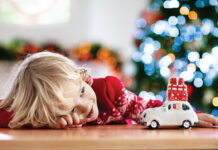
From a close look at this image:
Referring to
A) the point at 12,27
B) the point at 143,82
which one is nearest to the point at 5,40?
the point at 12,27

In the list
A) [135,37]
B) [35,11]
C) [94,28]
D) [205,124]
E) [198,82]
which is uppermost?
[35,11]

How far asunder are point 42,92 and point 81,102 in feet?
0.36

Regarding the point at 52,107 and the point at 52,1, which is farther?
the point at 52,1

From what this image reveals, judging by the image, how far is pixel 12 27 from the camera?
4.54 metres

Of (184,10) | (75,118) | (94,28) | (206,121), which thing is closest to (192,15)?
(184,10)

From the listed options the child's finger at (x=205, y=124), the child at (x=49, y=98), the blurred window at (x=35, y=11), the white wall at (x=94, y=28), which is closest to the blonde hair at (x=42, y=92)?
the child at (x=49, y=98)

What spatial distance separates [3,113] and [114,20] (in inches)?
147

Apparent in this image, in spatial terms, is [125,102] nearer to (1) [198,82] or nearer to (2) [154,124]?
(2) [154,124]

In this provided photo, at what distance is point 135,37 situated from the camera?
3.06 metres

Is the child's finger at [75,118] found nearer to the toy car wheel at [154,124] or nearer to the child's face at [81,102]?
the child's face at [81,102]

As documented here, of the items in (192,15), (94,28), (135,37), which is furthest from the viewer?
(94,28)

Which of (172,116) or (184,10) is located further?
(184,10)

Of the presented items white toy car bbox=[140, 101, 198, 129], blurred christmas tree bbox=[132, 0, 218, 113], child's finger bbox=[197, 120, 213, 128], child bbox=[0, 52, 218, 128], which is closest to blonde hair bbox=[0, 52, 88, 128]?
child bbox=[0, 52, 218, 128]

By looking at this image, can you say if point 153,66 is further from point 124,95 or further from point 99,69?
point 124,95
